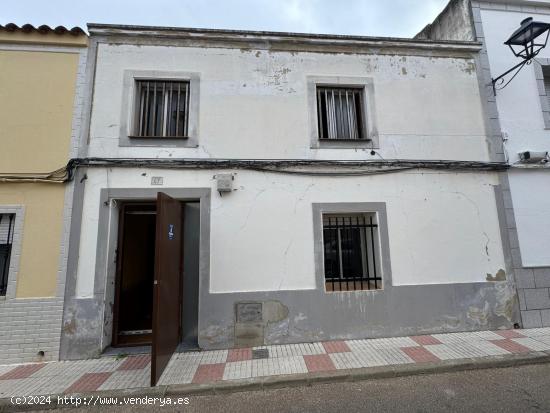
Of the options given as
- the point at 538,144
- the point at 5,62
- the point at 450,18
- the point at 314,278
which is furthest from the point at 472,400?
the point at 5,62

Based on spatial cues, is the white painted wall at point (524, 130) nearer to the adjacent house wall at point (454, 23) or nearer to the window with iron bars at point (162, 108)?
the adjacent house wall at point (454, 23)

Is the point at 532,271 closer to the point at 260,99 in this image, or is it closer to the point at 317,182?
the point at 317,182

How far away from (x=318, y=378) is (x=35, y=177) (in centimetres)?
530

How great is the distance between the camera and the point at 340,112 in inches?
228

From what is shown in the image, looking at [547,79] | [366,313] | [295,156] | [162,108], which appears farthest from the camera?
[547,79]

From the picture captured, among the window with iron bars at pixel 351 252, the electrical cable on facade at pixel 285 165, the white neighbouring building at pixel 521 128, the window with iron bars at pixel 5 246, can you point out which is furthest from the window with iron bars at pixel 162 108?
the white neighbouring building at pixel 521 128

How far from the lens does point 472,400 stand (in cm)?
331

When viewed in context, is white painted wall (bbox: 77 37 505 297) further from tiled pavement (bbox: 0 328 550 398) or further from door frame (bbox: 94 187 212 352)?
tiled pavement (bbox: 0 328 550 398)

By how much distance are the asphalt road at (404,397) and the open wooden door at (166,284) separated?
687 mm

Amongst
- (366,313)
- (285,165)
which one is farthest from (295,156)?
(366,313)

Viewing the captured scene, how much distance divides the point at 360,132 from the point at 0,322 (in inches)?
268

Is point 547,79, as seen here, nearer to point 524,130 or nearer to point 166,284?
point 524,130

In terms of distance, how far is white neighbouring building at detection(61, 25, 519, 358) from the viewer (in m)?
4.88

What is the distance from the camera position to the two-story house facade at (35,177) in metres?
4.48
